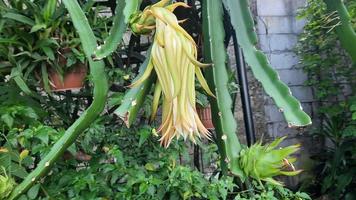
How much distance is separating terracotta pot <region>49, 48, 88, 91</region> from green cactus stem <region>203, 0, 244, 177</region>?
1.62 feet

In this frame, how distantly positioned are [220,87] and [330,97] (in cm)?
228

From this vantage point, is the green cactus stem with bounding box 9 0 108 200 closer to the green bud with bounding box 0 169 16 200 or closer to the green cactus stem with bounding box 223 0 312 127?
the green bud with bounding box 0 169 16 200

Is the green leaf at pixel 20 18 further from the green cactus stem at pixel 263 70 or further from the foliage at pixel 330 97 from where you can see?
the foliage at pixel 330 97

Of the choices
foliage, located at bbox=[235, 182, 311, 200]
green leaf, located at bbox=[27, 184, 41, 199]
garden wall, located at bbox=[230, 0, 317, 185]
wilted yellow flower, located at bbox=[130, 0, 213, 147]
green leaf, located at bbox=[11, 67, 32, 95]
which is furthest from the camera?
garden wall, located at bbox=[230, 0, 317, 185]

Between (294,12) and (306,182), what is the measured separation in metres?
1.16

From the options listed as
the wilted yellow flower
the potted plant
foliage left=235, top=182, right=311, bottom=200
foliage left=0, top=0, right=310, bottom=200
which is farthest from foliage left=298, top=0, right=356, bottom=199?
the wilted yellow flower

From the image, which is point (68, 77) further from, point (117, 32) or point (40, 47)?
point (117, 32)

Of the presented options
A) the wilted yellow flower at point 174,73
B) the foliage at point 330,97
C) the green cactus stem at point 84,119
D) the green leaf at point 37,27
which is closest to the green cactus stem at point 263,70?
the wilted yellow flower at point 174,73

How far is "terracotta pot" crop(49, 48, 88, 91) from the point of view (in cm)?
135

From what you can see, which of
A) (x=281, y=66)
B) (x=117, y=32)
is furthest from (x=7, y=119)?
(x=281, y=66)

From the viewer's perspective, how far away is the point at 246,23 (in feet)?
3.41

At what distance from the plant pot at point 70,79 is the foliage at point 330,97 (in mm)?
1757

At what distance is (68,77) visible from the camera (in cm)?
137

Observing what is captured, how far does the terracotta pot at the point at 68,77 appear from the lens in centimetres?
135
